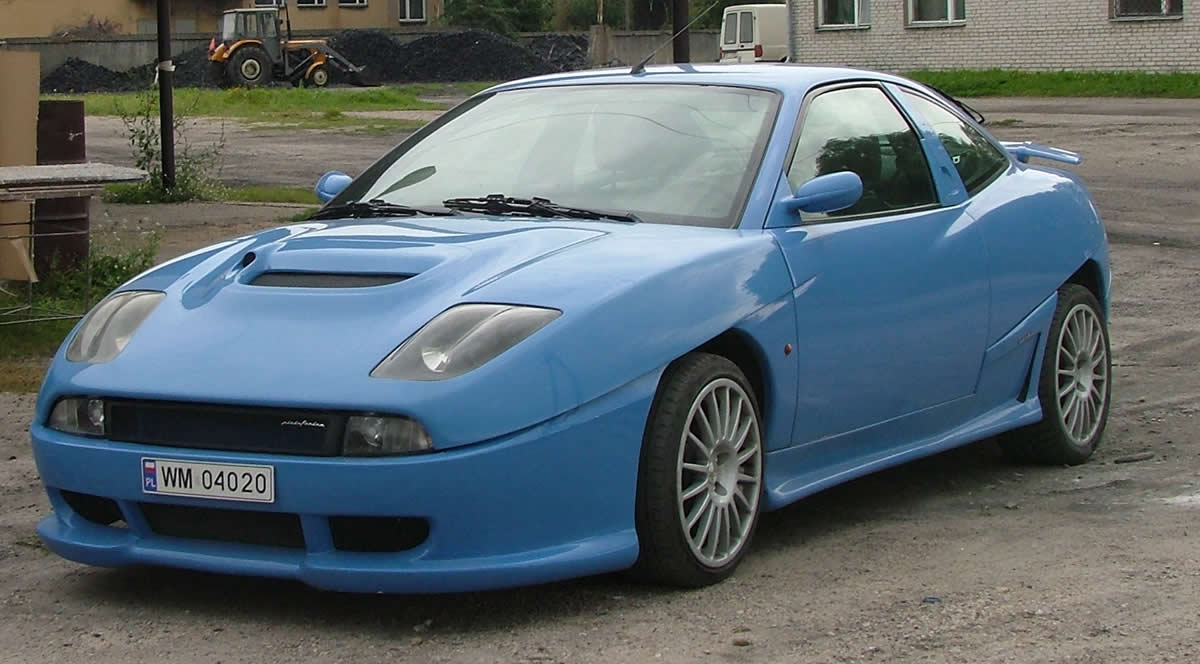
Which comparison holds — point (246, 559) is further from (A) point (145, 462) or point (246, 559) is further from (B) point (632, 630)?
(B) point (632, 630)

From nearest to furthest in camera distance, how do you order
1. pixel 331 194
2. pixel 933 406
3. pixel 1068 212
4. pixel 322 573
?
pixel 322 573, pixel 933 406, pixel 331 194, pixel 1068 212

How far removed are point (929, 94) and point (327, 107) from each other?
1333 inches

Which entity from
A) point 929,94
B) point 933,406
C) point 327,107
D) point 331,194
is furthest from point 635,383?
point 327,107

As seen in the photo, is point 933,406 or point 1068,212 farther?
point 1068,212

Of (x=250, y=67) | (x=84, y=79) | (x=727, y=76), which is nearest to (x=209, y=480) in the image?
(x=727, y=76)

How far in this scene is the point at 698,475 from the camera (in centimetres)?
489

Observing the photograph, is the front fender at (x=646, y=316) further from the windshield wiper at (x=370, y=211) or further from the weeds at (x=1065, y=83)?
the weeds at (x=1065, y=83)

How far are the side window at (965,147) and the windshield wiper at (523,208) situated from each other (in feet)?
5.01

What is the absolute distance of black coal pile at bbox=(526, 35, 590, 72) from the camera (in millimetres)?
66375

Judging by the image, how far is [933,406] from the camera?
5938 mm

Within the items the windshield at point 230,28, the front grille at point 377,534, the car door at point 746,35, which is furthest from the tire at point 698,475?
the windshield at point 230,28

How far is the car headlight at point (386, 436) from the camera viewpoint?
14.2 feet

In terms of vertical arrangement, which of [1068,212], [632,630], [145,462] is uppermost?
[1068,212]

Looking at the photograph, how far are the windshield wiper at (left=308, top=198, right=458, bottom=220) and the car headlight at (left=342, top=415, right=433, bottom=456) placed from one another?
1353mm
